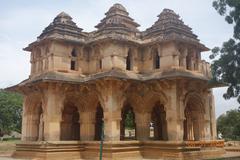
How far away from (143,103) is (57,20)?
8.53 m

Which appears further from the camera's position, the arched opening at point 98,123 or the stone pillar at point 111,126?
the arched opening at point 98,123

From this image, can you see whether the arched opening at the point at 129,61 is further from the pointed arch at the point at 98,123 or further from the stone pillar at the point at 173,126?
the stone pillar at the point at 173,126

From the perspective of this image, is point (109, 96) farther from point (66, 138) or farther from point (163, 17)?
point (163, 17)

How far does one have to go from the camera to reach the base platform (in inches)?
777

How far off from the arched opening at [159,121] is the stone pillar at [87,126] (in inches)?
217

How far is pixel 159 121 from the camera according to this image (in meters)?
26.7

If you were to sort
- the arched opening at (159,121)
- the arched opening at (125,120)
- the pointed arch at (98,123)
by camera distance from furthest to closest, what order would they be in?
the arched opening at (125,120), the arched opening at (159,121), the pointed arch at (98,123)

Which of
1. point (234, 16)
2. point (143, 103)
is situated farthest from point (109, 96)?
point (234, 16)

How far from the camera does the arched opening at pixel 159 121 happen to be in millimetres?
25719

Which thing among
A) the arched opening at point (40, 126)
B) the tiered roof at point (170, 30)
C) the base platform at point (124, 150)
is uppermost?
the tiered roof at point (170, 30)

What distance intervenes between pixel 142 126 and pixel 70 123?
573cm

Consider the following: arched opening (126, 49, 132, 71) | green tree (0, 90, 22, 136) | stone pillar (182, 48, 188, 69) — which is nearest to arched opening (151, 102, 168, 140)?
arched opening (126, 49, 132, 71)

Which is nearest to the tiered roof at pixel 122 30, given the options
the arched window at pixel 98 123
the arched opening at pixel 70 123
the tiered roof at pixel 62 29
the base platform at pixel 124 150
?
the tiered roof at pixel 62 29

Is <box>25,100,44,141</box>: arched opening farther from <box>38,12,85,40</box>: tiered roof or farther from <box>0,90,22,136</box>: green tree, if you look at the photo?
<box>0,90,22,136</box>: green tree
